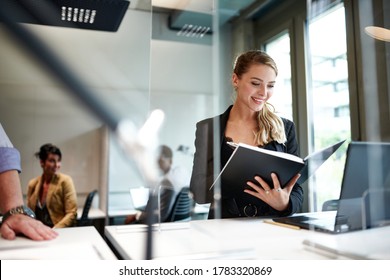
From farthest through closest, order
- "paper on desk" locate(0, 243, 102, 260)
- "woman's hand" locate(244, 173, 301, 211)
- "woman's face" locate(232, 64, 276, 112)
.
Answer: "woman's face" locate(232, 64, 276, 112) → "woman's hand" locate(244, 173, 301, 211) → "paper on desk" locate(0, 243, 102, 260)

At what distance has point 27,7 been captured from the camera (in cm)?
90

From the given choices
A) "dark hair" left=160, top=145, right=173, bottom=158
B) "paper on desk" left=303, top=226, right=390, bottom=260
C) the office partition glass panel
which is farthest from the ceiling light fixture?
"dark hair" left=160, top=145, right=173, bottom=158

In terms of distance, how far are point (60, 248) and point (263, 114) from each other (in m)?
0.75

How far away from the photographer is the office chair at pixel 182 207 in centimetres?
95

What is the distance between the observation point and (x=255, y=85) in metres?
1.12

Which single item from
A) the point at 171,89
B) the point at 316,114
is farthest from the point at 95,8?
the point at 316,114

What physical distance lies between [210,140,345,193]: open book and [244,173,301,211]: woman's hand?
1cm

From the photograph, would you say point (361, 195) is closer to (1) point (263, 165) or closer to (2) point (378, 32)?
(1) point (263, 165)

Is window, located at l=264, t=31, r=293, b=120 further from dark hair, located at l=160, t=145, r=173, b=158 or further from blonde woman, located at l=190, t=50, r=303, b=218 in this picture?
dark hair, located at l=160, t=145, r=173, b=158

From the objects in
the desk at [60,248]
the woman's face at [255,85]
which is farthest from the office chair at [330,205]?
the desk at [60,248]

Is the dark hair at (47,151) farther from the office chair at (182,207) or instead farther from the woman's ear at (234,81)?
the woman's ear at (234,81)

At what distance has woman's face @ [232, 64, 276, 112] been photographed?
112 centimetres

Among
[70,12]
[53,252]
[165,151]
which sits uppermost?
[70,12]

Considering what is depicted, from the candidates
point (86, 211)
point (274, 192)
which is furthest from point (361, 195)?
point (86, 211)
